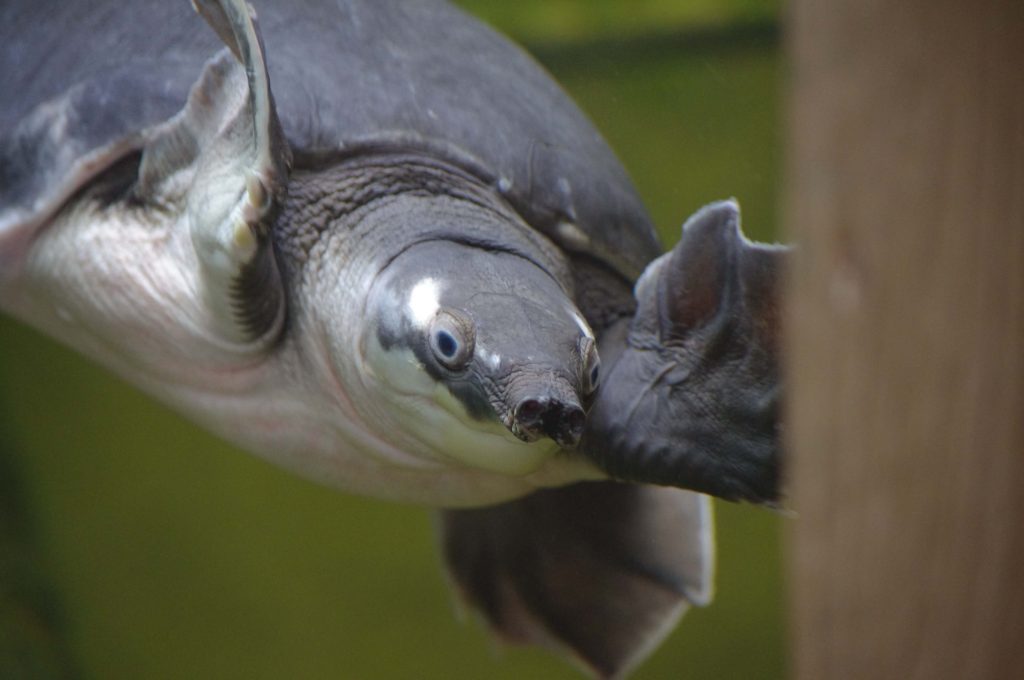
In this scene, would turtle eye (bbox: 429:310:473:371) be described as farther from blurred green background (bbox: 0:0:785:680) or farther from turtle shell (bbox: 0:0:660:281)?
blurred green background (bbox: 0:0:785:680)

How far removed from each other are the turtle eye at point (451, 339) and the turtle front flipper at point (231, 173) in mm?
220

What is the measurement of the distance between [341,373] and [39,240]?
485 mm

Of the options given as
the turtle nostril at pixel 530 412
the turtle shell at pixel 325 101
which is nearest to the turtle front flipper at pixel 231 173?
the turtle shell at pixel 325 101

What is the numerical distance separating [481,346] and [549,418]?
117 millimetres

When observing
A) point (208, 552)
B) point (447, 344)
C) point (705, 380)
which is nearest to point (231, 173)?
point (447, 344)

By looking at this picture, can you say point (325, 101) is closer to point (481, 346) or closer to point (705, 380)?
point (481, 346)

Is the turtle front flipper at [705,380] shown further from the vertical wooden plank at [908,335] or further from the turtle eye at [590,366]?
the vertical wooden plank at [908,335]

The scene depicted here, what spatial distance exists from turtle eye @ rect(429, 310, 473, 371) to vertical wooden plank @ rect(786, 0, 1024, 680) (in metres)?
0.56

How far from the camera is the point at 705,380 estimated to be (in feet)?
3.93

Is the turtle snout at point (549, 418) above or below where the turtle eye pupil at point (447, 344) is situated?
below

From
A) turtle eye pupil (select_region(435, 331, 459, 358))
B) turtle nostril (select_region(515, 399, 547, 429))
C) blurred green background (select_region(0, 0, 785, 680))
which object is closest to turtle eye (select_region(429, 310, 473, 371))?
turtle eye pupil (select_region(435, 331, 459, 358))

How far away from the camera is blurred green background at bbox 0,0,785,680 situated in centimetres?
272

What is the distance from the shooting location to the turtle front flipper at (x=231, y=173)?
1.04 meters

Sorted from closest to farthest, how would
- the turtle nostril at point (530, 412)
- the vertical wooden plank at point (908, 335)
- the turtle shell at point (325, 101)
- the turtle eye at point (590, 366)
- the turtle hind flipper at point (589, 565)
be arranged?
the vertical wooden plank at point (908, 335) < the turtle nostril at point (530, 412) < the turtle eye at point (590, 366) < the turtle shell at point (325, 101) < the turtle hind flipper at point (589, 565)
